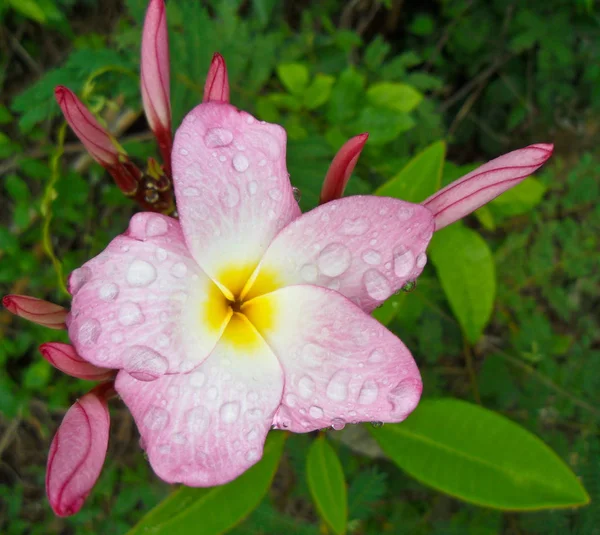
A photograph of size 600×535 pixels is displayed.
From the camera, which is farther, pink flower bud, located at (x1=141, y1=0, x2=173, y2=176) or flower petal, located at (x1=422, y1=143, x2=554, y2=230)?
pink flower bud, located at (x1=141, y1=0, x2=173, y2=176)

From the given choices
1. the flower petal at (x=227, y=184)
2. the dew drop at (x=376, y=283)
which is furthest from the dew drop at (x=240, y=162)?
the dew drop at (x=376, y=283)

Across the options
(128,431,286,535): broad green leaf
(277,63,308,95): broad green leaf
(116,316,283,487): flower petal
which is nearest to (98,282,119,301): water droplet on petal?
(116,316,283,487): flower petal

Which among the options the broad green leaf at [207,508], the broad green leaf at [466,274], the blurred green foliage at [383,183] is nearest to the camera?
the broad green leaf at [207,508]

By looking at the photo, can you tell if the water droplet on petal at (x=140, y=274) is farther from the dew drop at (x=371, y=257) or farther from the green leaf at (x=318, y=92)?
the green leaf at (x=318, y=92)

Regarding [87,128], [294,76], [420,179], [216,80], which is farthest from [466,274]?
[87,128]

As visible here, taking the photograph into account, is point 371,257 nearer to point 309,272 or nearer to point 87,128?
point 309,272

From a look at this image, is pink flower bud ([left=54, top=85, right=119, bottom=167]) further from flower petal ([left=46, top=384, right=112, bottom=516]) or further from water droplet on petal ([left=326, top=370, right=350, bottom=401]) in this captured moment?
water droplet on petal ([left=326, top=370, right=350, bottom=401])
